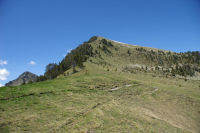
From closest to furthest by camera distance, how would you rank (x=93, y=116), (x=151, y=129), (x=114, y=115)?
(x=151, y=129) < (x=93, y=116) < (x=114, y=115)

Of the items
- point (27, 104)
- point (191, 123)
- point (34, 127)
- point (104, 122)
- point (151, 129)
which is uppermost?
point (27, 104)

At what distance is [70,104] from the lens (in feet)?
62.6

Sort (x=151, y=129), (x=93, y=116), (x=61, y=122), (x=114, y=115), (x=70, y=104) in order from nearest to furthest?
(x=61, y=122) → (x=151, y=129) → (x=93, y=116) → (x=114, y=115) → (x=70, y=104)

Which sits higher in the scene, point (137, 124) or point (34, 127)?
point (34, 127)

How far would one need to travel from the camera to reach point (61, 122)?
13422 millimetres

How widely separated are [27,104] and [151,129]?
60.7 feet

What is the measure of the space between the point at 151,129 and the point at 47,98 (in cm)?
1765

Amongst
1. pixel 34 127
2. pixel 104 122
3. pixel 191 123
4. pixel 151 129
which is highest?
pixel 34 127

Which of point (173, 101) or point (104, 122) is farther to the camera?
point (173, 101)

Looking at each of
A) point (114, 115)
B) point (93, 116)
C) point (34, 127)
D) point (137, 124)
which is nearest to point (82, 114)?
point (93, 116)

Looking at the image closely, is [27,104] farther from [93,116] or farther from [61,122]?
[93,116]

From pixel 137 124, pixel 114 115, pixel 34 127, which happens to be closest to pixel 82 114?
pixel 114 115

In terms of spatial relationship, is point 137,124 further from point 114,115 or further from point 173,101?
point 173,101

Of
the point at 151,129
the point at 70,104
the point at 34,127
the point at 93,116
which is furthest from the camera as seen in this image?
the point at 70,104
